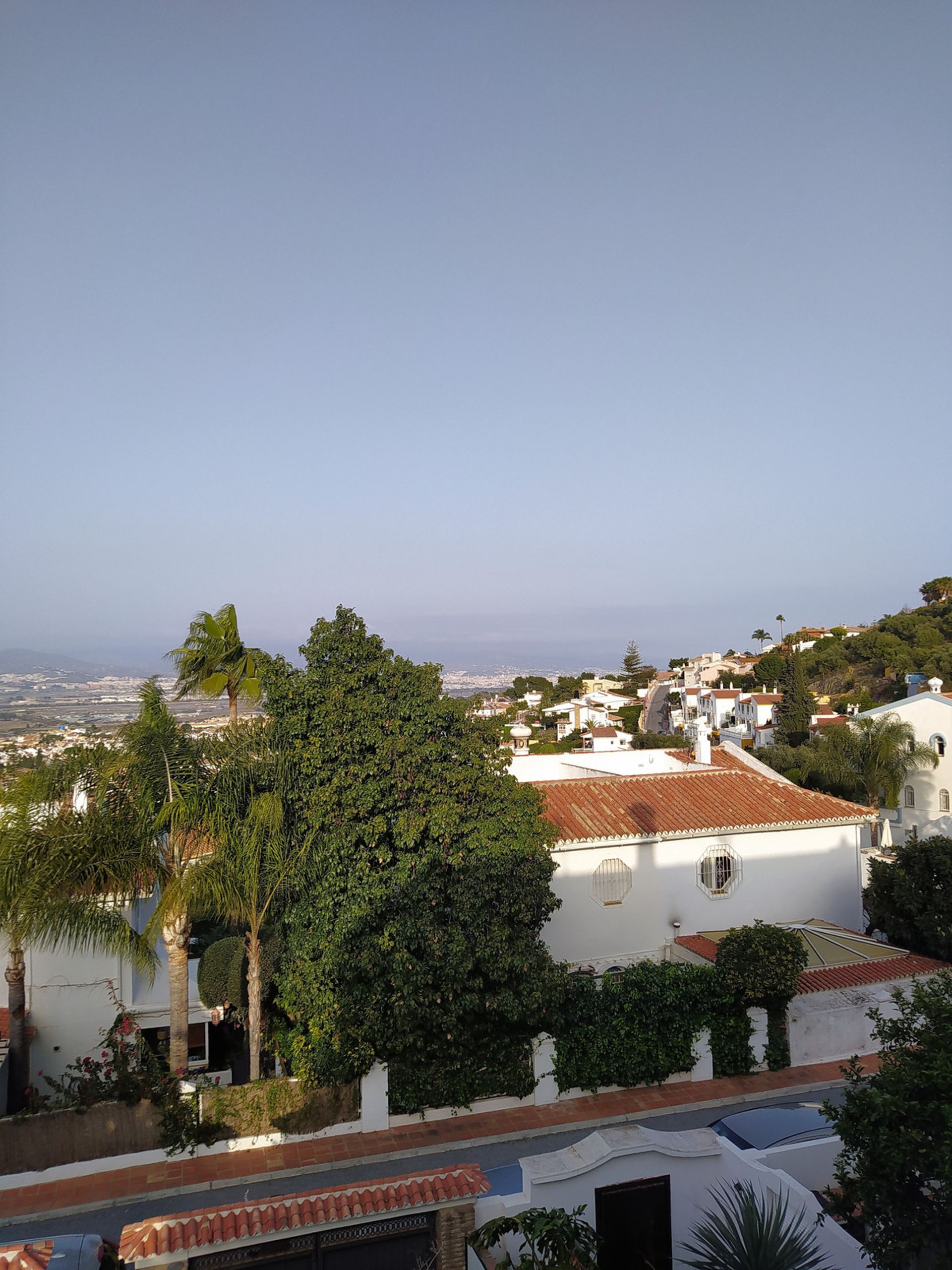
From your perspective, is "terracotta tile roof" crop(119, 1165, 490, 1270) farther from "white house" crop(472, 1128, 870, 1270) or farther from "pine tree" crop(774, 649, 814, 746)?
"pine tree" crop(774, 649, 814, 746)

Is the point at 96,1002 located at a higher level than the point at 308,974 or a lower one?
lower

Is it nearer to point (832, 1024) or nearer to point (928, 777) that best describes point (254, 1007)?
point (832, 1024)

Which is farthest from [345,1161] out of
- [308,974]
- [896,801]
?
[896,801]

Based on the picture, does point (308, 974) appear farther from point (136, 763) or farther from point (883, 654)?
point (883, 654)

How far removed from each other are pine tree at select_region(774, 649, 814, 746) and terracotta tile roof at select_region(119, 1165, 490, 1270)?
58.4 m

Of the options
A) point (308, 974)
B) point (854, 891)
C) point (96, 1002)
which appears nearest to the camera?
point (308, 974)

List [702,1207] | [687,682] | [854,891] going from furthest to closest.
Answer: [687,682], [854,891], [702,1207]

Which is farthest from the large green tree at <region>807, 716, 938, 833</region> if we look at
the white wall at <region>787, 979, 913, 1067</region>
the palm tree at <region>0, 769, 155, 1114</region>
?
the palm tree at <region>0, 769, 155, 1114</region>

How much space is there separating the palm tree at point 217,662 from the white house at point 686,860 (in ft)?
23.3

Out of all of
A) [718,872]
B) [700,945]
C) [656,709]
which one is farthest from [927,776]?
[656,709]

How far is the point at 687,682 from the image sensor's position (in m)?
125

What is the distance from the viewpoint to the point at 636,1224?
28.1 feet

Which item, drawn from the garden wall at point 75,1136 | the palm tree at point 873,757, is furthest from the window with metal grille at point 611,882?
the palm tree at point 873,757

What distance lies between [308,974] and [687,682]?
4626 inches
